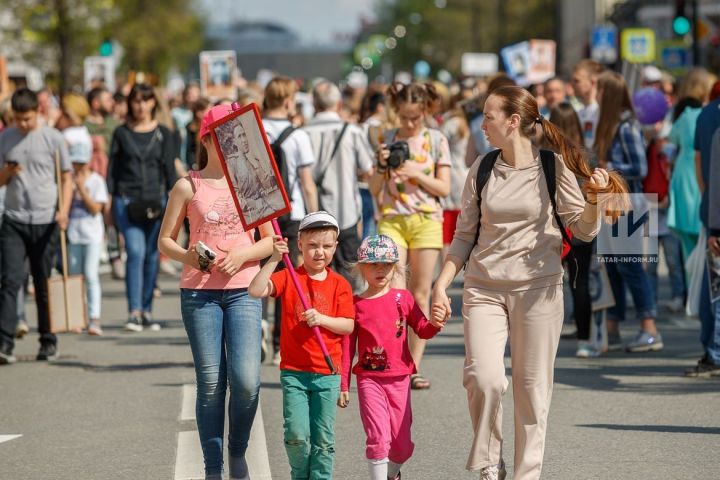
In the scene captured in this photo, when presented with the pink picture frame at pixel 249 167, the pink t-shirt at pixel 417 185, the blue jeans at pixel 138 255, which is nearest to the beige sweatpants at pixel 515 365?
the pink picture frame at pixel 249 167

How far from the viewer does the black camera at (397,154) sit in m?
9.85

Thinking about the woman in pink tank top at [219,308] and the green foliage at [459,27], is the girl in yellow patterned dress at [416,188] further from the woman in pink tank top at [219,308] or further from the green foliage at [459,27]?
the green foliage at [459,27]

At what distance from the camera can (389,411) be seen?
22.1ft

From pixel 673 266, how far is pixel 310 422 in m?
8.66

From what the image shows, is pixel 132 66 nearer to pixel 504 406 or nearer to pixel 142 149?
pixel 142 149

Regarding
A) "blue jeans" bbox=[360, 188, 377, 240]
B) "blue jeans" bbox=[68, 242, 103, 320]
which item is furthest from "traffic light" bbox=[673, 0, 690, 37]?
"blue jeans" bbox=[68, 242, 103, 320]

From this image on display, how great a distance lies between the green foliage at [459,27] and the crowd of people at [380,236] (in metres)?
60.8

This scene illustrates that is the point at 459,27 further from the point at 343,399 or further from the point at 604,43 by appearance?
the point at 343,399

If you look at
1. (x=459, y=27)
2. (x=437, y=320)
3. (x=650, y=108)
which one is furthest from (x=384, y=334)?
(x=459, y=27)

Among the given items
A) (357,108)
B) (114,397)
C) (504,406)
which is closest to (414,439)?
(504,406)

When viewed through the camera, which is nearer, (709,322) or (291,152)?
(709,322)

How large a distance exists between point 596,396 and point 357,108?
10.8m

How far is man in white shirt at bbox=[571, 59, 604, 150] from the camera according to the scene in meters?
12.4

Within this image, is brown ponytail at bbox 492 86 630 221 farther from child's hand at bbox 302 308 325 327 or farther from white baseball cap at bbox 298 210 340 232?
child's hand at bbox 302 308 325 327
